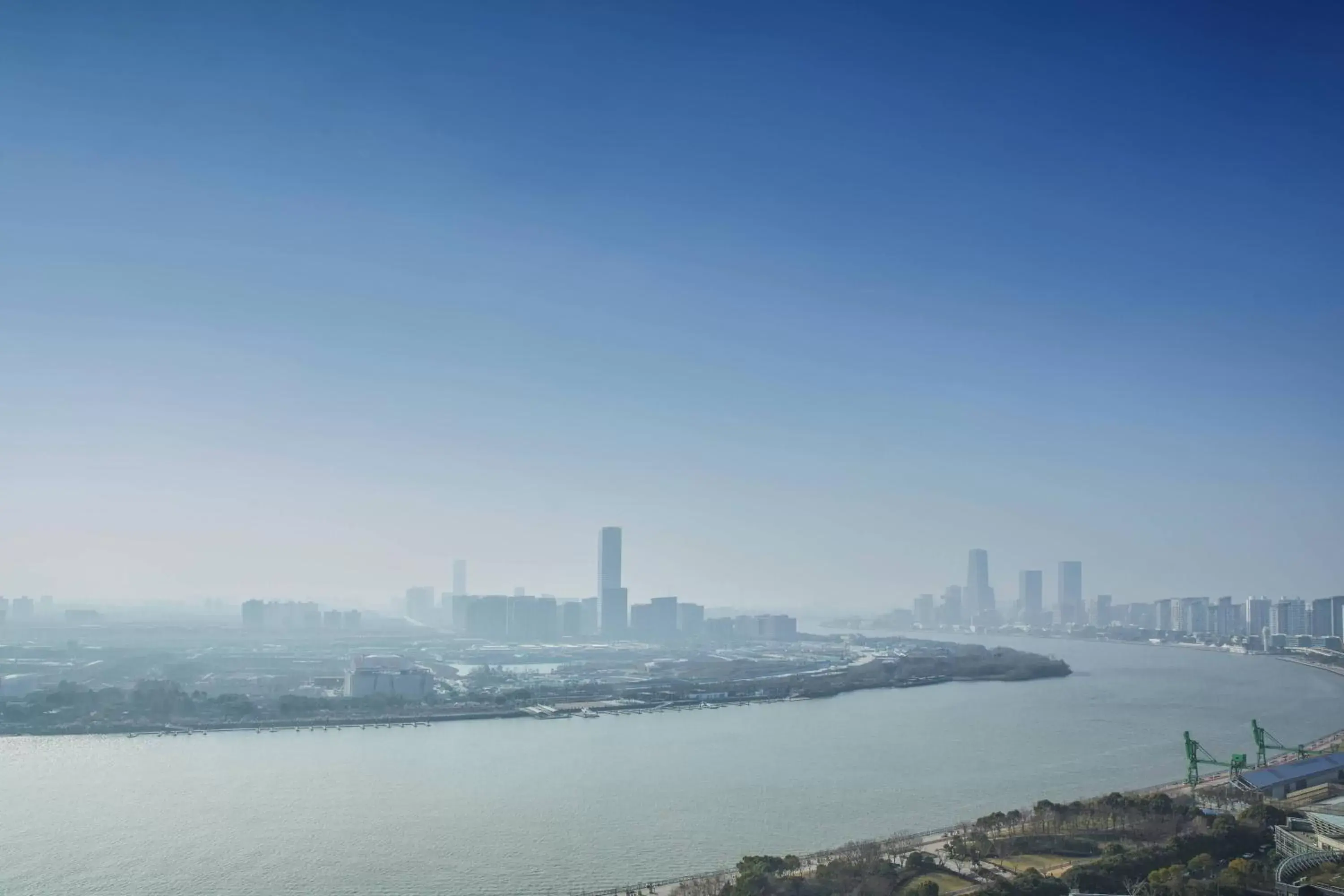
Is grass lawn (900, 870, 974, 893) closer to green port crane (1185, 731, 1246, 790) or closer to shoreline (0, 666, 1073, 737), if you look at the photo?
green port crane (1185, 731, 1246, 790)

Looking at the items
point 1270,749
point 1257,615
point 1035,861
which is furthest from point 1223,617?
point 1035,861

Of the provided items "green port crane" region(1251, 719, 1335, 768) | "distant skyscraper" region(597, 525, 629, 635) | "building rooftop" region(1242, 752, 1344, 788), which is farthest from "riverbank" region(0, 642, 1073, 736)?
"distant skyscraper" region(597, 525, 629, 635)

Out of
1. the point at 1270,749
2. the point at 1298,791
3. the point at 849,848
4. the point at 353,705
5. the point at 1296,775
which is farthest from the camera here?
the point at 353,705

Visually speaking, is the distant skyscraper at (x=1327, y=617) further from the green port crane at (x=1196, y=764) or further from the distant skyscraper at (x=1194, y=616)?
the green port crane at (x=1196, y=764)

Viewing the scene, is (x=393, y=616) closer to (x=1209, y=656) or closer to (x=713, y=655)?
(x=713, y=655)

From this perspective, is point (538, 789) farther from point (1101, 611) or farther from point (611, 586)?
point (1101, 611)

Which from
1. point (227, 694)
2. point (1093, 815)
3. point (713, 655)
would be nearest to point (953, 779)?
point (1093, 815)

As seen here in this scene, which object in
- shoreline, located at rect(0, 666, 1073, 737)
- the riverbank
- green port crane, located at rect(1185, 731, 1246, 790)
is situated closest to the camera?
green port crane, located at rect(1185, 731, 1246, 790)
